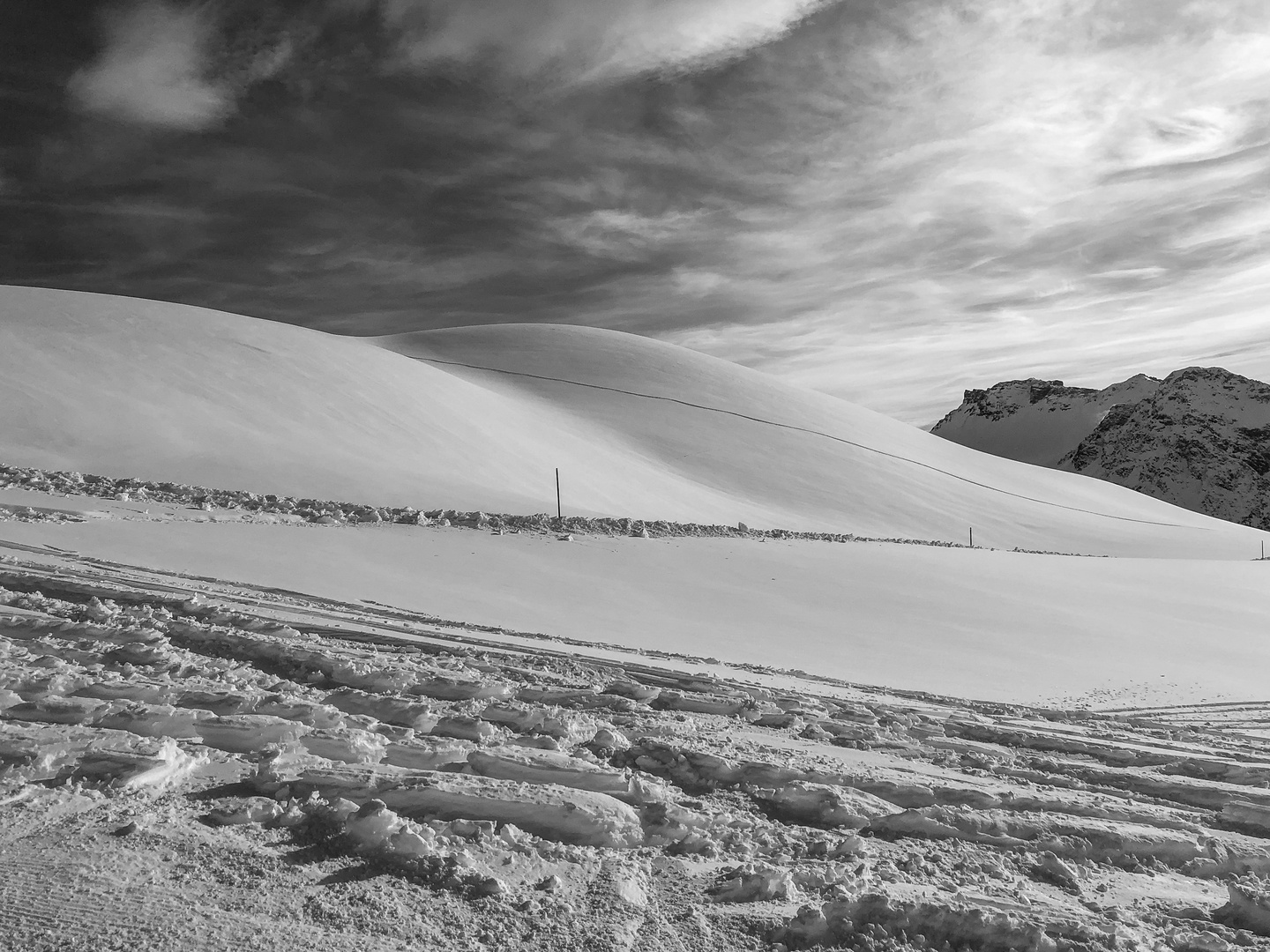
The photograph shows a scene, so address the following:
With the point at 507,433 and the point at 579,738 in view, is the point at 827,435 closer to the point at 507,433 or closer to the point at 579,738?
the point at 507,433

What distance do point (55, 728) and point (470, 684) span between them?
6.48 ft

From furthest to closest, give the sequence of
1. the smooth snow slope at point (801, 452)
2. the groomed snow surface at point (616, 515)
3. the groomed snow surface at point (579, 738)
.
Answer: the smooth snow slope at point (801, 452) < the groomed snow surface at point (616, 515) < the groomed snow surface at point (579, 738)

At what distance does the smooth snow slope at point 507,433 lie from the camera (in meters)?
15.9

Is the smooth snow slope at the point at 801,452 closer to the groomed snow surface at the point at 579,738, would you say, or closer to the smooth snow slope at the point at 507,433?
the smooth snow slope at the point at 507,433

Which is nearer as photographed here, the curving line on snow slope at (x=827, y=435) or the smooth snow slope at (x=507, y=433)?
the smooth snow slope at (x=507, y=433)

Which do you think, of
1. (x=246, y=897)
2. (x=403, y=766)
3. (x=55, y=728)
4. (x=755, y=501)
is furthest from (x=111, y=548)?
(x=755, y=501)

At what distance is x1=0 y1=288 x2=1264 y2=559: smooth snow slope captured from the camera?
628 inches

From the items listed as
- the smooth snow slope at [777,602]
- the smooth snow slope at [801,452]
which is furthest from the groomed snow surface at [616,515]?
the smooth snow slope at [801,452]

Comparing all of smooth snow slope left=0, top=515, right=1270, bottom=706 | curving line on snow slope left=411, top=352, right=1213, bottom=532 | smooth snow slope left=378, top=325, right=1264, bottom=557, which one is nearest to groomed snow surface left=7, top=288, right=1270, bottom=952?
smooth snow slope left=0, top=515, right=1270, bottom=706

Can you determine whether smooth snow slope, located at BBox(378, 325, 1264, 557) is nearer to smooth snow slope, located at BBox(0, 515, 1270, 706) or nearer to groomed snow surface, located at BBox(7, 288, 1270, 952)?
smooth snow slope, located at BBox(0, 515, 1270, 706)

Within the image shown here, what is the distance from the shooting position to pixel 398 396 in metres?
24.3

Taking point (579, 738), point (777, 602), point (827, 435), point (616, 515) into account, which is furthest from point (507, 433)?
point (579, 738)

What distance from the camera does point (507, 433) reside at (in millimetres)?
26141

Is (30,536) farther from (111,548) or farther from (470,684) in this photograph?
(470,684)
